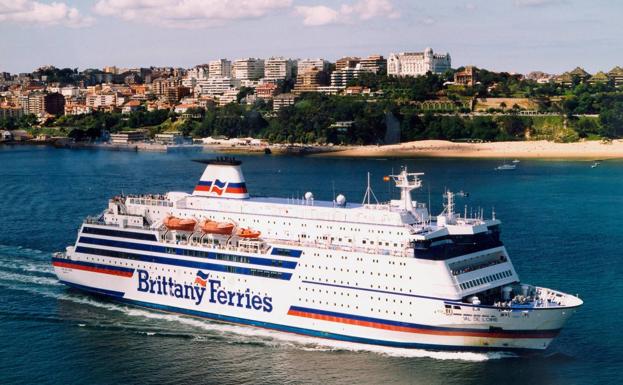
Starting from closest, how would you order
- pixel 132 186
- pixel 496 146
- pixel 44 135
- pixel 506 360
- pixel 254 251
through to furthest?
1. pixel 506 360
2. pixel 254 251
3. pixel 132 186
4. pixel 496 146
5. pixel 44 135

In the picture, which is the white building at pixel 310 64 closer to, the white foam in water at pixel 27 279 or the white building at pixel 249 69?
the white building at pixel 249 69

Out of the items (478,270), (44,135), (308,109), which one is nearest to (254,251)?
(478,270)

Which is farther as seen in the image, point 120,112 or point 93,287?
point 120,112

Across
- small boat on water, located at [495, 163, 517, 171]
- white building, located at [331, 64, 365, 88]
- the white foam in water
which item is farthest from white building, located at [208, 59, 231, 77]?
the white foam in water

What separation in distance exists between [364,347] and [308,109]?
78.3 metres

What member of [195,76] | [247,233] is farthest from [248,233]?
[195,76]

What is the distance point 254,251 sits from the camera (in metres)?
23.4

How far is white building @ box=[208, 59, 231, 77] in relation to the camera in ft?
508

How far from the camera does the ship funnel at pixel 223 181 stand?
25562 mm

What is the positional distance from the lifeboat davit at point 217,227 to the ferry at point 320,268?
0.13ft

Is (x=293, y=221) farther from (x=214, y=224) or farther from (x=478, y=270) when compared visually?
(x=478, y=270)

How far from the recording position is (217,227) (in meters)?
24.2

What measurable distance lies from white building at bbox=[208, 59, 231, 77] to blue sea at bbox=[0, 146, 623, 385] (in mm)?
108523

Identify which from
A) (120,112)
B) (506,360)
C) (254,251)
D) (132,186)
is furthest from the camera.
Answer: (120,112)
